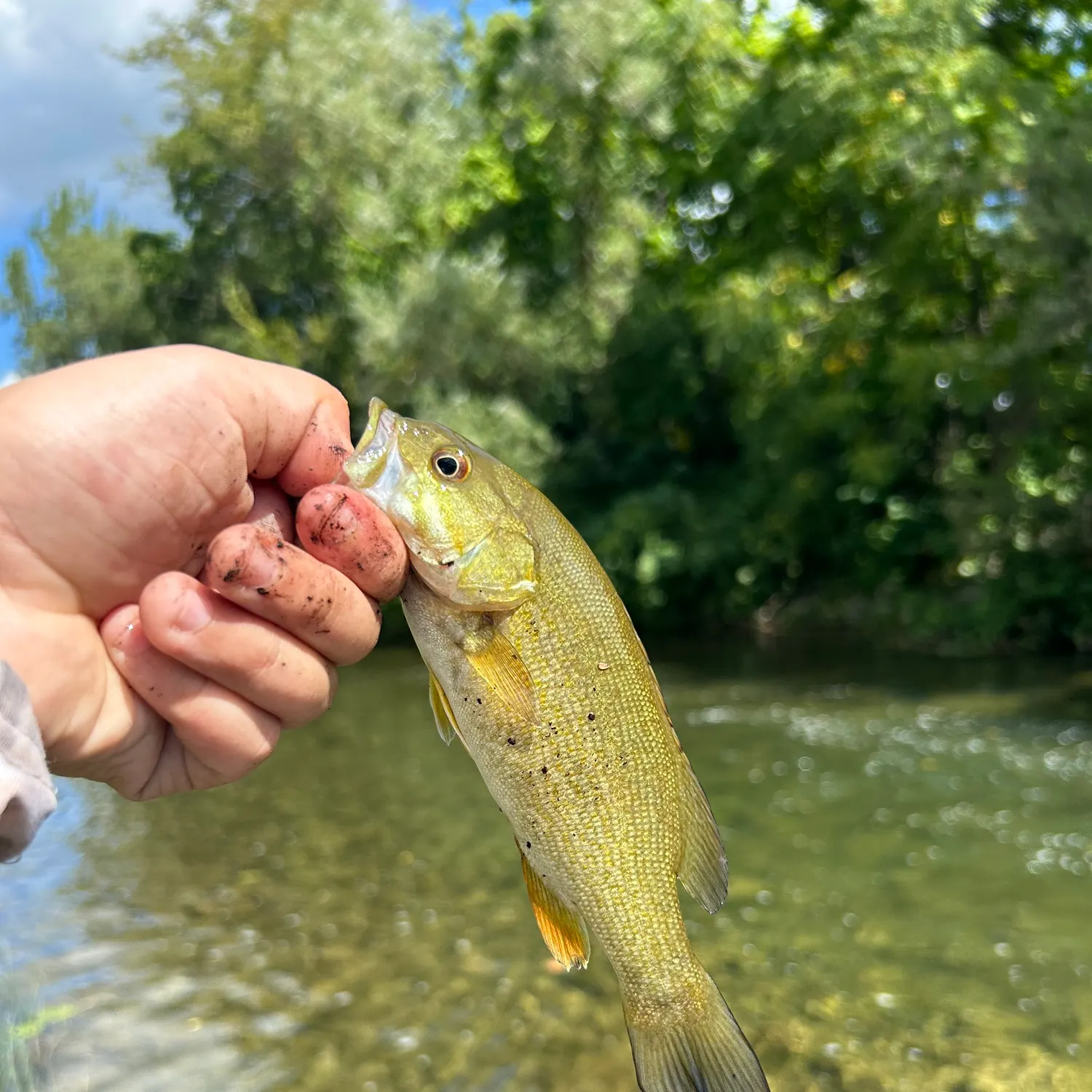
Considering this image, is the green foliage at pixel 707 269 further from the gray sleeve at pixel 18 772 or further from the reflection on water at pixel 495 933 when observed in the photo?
the gray sleeve at pixel 18 772

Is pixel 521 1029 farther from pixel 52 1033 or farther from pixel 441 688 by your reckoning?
pixel 441 688

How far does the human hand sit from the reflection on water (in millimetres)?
3452

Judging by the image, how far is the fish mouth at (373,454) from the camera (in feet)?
8.37

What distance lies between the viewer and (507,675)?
8.13 ft

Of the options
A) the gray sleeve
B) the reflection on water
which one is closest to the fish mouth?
the gray sleeve

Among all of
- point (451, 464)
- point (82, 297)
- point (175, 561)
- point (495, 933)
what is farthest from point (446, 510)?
point (82, 297)

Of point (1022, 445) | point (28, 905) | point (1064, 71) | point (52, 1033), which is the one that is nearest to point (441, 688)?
point (52, 1033)

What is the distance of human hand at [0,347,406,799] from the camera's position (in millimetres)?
2359

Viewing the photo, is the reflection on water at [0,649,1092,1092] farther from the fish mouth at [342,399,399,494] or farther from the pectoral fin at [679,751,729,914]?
the fish mouth at [342,399,399,494]

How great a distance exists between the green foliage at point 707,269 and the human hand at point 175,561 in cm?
1537

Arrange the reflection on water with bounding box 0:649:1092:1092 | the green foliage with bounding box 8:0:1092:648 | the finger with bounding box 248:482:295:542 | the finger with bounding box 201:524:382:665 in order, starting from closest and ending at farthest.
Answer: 1. the finger with bounding box 201:524:382:665
2. the finger with bounding box 248:482:295:542
3. the reflection on water with bounding box 0:649:1092:1092
4. the green foliage with bounding box 8:0:1092:648

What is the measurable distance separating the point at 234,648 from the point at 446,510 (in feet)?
2.04

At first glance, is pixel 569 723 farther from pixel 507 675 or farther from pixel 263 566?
pixel 263 566

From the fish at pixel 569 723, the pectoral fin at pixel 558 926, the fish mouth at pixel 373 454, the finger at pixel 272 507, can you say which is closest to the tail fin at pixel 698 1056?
the fish at pixel 569 723
